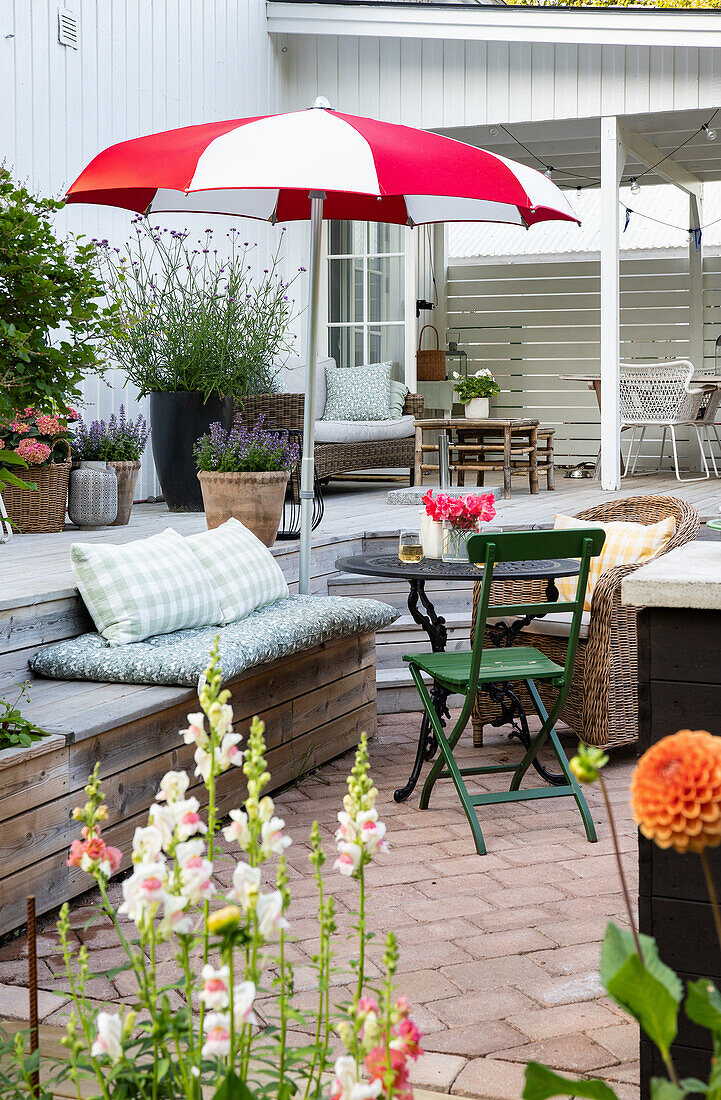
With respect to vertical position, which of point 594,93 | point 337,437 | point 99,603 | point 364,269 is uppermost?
point 594,93

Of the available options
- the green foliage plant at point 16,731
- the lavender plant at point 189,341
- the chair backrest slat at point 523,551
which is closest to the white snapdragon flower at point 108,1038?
the green foliage plant at point 16,731

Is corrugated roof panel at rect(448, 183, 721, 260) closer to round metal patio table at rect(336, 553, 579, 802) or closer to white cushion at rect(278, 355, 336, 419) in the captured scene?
white cushion at rect(278, 355, 336, 419)

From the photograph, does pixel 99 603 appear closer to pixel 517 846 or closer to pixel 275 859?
pixel 275 859

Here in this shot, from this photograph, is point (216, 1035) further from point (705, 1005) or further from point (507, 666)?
point (507, 666)

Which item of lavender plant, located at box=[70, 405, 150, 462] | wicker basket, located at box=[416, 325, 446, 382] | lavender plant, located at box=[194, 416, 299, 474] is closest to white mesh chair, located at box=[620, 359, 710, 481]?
wicker basket, located at box=[416, 325, 446, 382]

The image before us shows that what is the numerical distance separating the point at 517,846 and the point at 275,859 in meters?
0.65

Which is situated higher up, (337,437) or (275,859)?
(337,437)

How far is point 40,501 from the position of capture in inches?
229

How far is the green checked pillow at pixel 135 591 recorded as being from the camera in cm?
344

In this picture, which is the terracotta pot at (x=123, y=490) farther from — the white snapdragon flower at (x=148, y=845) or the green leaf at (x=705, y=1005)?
the green leaf at (x=705, y=1005)

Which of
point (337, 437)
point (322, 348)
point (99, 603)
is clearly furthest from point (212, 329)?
point (99, 603)

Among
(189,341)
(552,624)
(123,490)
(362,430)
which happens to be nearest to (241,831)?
(552,624)

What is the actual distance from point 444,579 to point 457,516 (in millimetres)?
368

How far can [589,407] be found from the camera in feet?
39.0
